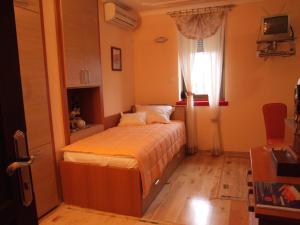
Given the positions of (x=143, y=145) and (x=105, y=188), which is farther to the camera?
(x=143, y=145)

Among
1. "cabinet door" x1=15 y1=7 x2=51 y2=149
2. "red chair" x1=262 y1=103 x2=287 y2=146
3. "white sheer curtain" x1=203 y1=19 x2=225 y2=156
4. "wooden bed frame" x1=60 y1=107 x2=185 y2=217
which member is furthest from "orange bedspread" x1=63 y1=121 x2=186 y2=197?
"red chair" x1=262 y1=103 x2=287 y2=146

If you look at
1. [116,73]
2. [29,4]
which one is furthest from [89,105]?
[29,4]

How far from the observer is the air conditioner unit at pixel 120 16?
3559mm

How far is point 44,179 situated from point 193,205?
157cm

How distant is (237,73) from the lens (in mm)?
4020

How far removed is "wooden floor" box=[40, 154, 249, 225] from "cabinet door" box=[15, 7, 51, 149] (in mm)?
881

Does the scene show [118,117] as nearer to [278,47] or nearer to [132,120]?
[132,120]

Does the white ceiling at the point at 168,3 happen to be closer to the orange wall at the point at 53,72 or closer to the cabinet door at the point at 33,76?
the orange wall at the point at 53,72

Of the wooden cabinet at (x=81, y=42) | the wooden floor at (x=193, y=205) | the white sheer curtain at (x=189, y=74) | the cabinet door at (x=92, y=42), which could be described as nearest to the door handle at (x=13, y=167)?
the wooden floor at (x=193, y=205)

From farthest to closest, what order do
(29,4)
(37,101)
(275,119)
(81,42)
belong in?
(275,119)
(81,42)
(37,101)
(29,4)

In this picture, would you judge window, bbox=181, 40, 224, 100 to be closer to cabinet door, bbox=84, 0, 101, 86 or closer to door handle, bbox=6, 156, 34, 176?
cabinet door, bbox=84, 0, 101, 86

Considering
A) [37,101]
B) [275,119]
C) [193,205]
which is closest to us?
[37,101]

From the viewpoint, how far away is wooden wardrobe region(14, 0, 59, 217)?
7.29 ft

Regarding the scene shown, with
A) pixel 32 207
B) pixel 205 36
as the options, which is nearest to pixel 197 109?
pixel 205 36
